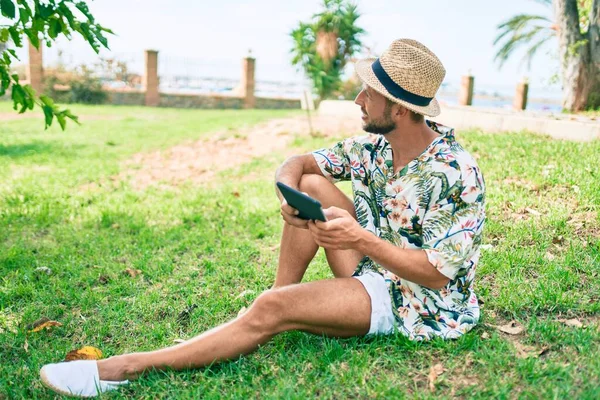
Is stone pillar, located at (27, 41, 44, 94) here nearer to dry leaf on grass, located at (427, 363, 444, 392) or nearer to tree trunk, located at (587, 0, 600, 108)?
tree trunk, located at (587, 0, 600, 108)

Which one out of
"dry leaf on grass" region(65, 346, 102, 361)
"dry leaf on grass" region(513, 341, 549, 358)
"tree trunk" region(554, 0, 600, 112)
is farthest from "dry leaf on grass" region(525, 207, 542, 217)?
"tree trunk" region(554, 0, 600, 112)

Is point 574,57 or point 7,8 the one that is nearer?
point 7,8

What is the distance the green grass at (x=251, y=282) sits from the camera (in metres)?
2.71

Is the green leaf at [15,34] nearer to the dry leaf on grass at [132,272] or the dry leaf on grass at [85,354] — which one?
the dry leaf on grass at [132,272]

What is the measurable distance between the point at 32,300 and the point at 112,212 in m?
2.31

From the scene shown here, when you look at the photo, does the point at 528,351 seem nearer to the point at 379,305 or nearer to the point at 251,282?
the point at 379,305

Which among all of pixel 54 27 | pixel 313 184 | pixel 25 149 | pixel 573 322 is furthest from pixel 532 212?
pixel 25 149

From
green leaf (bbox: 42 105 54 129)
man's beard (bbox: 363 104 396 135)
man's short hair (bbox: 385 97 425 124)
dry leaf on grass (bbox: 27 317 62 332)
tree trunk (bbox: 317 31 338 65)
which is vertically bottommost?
dry leaf on grass (bbox: 27 317 62 332)

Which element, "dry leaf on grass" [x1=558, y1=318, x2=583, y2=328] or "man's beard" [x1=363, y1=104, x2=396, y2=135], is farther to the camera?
"dry leaf on grass" [x1=558, y1=318, x2=583, y2=328]

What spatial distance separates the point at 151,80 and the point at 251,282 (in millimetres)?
22436

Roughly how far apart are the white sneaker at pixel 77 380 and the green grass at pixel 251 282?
0.25 ft

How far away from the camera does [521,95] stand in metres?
23.9

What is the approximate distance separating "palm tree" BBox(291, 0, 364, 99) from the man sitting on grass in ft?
69.5

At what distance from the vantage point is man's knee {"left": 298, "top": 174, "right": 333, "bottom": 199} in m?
3.34
